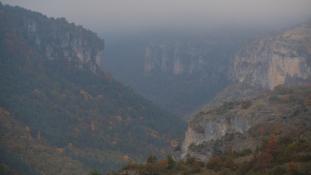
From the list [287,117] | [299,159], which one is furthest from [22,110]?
[299,159]

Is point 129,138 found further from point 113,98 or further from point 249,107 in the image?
point 249,107

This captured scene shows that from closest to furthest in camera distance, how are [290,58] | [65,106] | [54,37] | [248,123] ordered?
1. [248,123]
2. [65,106]
3. [290,58]
4. [54,37]

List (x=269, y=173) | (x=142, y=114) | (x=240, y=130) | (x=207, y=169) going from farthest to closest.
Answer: (x=142, y=114) → (x=240, y=130) → (x=207, y=169) → (x=269, y=173)

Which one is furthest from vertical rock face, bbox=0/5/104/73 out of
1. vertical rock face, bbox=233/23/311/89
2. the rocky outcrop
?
the rocky outcrop

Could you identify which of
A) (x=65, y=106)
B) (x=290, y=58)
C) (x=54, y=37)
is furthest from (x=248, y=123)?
(x=54, y=37)

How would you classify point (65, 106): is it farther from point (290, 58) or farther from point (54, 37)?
point (290, 58)

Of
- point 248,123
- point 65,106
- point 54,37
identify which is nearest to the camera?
point 248,123

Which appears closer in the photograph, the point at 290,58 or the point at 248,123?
the point at 248,123

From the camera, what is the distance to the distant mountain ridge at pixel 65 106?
123 metres

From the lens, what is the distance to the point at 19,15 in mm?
187750

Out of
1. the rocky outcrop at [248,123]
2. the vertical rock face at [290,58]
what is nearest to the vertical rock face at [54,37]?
the vertical rock face at [290,58]

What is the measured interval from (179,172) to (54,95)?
397 feet

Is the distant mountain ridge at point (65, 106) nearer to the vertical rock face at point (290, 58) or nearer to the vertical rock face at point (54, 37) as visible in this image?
the vertical rock face at point (54, 37)

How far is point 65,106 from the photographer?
158m
